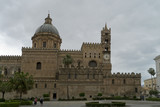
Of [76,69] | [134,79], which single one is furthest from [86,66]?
[134,79]

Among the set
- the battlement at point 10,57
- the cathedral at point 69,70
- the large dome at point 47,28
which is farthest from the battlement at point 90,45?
the battlement at point 10,57

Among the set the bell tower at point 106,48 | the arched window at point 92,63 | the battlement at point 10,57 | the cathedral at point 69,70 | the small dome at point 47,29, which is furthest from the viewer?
the small dome at point 47,29

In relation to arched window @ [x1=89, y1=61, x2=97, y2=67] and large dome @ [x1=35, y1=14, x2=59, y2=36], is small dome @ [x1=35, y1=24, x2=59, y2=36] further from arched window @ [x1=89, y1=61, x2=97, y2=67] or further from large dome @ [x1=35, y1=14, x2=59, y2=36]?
arched window @ [x1=89, y1=61, x2=97, y2=67]

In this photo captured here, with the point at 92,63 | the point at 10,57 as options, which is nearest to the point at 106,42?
the point at 92,63

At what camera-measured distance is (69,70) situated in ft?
174

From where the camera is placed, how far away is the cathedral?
51.3 meters

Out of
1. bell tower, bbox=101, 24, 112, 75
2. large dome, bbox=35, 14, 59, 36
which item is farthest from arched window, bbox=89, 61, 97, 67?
large dome, bbox=35, 14, 59, 36

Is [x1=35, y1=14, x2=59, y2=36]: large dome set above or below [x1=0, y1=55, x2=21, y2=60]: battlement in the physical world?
above

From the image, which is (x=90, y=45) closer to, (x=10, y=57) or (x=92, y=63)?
(x=92, y=63)

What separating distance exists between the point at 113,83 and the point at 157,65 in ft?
46.8

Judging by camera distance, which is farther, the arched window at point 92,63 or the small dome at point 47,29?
the small dome at point 47,29

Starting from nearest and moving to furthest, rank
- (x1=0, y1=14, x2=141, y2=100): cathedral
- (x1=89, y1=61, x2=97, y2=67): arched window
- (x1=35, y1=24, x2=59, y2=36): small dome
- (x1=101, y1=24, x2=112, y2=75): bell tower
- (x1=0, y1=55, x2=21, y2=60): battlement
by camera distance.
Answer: (x1=0, y1=14, x2=141, y2=100): cathedral, (x1=101, y1=24, x2=112, y2=75): bell tower, (x1=89, y1=61, x2=97, y2=67): arched window, (x1=0, y1=55, x2=21, y2=60): battlement, (x1=35, y1=24, x2=59, y2=36): small dome

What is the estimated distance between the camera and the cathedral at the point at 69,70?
5128 centimetres

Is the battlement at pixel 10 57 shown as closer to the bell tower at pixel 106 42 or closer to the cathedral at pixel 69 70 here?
the cathedral at pixel 69 70
